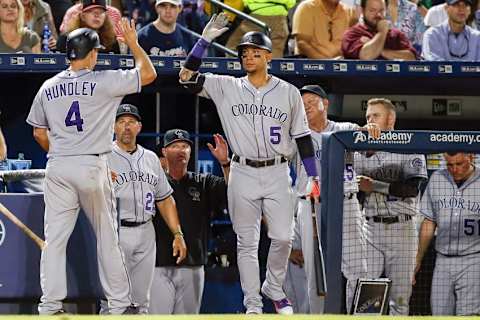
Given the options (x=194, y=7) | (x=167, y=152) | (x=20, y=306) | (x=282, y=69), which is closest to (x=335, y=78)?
(x=282, y=69)

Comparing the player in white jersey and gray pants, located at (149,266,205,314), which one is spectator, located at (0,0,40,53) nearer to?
gray pants, located at (149,266,205,314)

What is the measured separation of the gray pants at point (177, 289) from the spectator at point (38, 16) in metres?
2.55

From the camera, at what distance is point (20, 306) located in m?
8.14

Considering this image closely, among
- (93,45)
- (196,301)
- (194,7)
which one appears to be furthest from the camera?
(194,7)

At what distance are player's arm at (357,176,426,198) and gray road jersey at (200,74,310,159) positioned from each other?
28.2 inches

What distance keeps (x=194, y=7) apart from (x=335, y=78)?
2.28 m

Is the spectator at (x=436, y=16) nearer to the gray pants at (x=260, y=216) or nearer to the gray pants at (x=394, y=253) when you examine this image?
the gray pants at (x=394, y=253)

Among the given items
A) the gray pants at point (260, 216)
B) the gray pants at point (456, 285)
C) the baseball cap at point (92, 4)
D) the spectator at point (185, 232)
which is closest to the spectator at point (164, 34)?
the baseball cap at point (92, 4)

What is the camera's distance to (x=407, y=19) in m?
11.3

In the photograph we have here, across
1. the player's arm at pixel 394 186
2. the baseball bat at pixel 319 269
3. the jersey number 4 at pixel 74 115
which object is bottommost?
the baseball bat at pixel 319 269

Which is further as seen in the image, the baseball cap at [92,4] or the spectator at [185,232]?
the baseball cap at [92,4]

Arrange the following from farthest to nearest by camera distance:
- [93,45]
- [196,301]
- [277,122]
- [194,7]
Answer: [194,7] < [196,301] < [277,122] < [93,45]

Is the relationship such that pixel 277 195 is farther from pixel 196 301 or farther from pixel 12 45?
pixel 12 45

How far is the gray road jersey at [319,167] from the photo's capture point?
Answer: 8.60 metres
